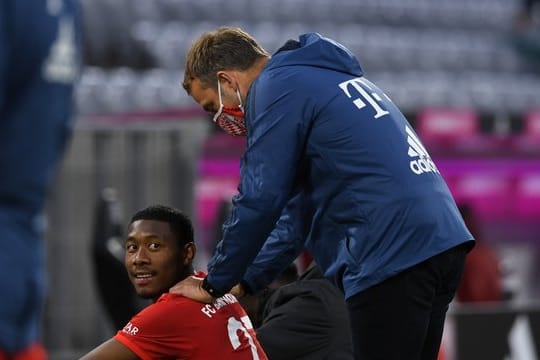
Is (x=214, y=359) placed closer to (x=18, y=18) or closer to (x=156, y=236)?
(x=156, y=236)

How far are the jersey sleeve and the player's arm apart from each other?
3 centimetres

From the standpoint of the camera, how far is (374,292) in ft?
11.6

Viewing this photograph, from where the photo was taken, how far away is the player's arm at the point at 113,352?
3.59 meters

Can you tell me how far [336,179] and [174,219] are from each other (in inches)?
21.3

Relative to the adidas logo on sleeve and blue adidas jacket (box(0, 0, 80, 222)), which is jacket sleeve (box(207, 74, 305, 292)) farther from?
blue adidas jacket (box(0, 0, 80, 222))

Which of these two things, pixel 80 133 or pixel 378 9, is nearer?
pixel 80 133

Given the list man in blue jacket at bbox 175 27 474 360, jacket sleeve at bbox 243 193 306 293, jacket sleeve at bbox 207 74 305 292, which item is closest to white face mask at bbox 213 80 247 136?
man in blue jacket at bbox 175 27 474 360

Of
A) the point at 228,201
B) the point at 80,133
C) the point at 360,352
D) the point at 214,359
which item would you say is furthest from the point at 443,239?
the point at 80,133

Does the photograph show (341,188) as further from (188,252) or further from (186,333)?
(186,333)

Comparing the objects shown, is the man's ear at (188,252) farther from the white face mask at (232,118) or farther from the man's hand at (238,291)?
the white face mask at (232,118)

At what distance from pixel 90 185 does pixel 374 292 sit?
14.3 ft

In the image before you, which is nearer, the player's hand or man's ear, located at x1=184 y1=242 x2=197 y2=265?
the player's hand

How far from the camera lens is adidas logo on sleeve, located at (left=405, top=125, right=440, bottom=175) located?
3617mm

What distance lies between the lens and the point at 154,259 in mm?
3736
